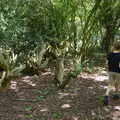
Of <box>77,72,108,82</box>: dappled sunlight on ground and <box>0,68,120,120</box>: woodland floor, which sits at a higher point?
<box>77,72,108,82</box>: dappled sunlight on ground

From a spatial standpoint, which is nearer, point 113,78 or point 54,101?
point 113,78

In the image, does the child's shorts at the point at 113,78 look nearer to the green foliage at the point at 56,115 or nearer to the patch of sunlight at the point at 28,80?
the green foliage at the point at 56,115

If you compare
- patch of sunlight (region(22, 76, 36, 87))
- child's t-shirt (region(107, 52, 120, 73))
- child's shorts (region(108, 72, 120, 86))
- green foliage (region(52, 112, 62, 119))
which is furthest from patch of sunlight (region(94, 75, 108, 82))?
green foliage (region(52, 112, 62, 119))

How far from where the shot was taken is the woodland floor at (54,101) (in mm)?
6375

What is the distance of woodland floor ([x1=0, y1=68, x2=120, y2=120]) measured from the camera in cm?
638

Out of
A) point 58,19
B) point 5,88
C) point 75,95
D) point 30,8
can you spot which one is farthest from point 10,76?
point 58,19

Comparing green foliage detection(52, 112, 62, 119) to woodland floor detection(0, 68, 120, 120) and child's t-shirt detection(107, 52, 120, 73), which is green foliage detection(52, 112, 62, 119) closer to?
woodland floor detection(0, 68, 120, 120)

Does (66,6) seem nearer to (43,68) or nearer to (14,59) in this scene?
(43,68)

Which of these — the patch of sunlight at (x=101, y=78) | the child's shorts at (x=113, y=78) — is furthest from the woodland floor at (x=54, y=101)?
the child's shorts at (x=113, y=78)

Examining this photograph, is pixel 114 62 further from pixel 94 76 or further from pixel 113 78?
pixel 94 76

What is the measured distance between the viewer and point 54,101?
24.2ft

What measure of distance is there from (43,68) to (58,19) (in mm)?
3032

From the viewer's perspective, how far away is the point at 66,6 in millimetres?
12922

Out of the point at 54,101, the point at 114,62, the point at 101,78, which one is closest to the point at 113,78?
the point at 114,62
